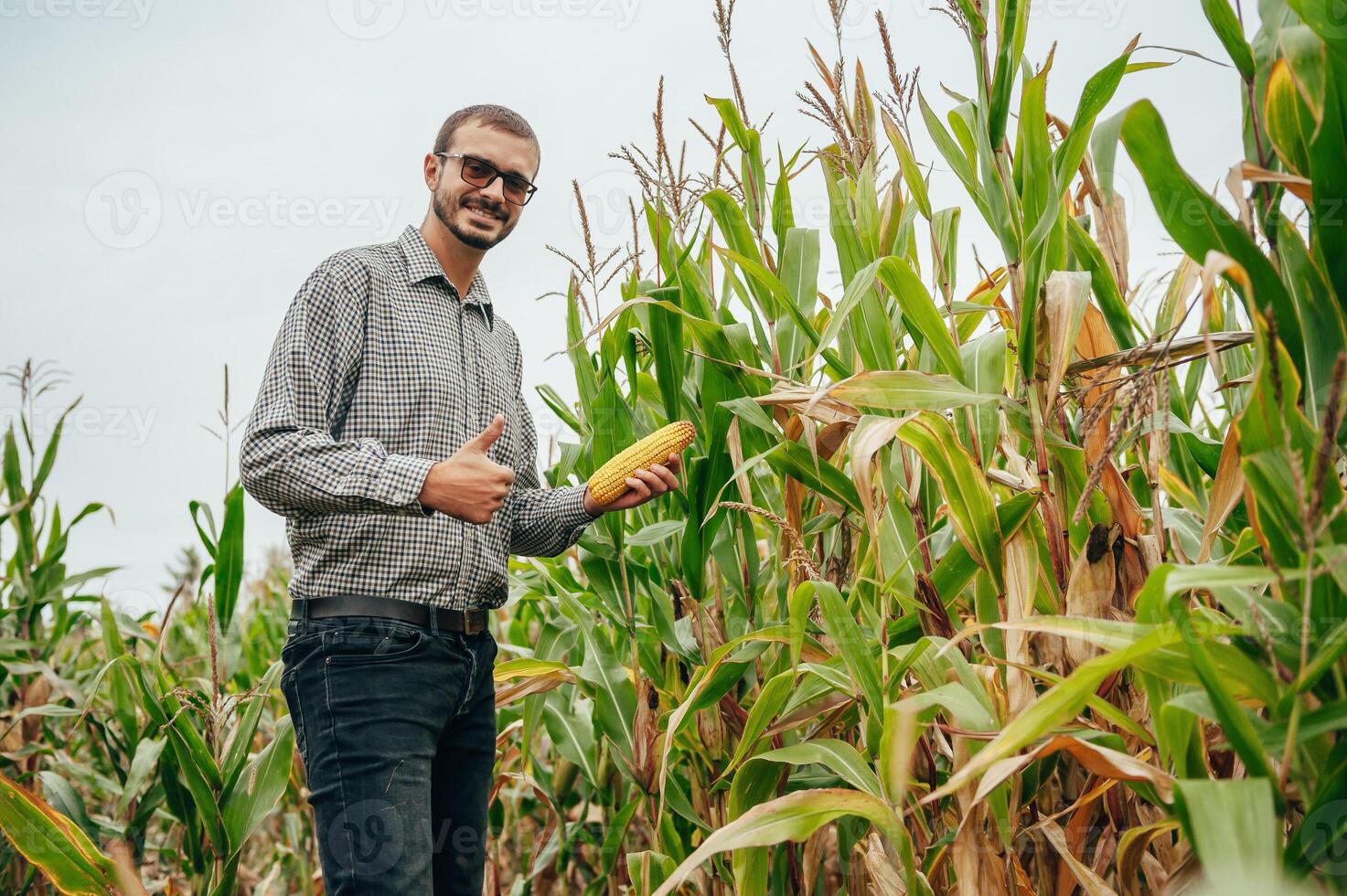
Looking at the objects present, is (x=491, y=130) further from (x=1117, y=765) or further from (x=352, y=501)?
(x=1117, y=765)

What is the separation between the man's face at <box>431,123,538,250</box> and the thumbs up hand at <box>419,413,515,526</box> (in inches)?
24.8

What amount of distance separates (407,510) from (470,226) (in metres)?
0.72

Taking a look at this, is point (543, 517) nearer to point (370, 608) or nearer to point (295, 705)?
point (370, 608)

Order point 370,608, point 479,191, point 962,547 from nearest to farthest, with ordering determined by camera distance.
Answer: point 962,547 → point 370,608 → point 479,191

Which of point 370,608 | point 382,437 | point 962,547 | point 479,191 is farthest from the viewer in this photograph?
point 479,191

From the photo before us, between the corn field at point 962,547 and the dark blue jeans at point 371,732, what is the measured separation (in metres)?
0.39

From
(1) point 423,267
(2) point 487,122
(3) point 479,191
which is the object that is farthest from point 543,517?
(2) point 487,122

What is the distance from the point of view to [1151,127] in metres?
1.15

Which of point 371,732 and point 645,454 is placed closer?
point 371,732

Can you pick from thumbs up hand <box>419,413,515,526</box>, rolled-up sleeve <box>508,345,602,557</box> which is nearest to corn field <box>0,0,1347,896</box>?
rolled-up sleeve <box>508,345,602,557</box>

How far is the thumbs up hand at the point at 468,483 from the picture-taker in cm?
158

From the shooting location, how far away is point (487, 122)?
2018 mm

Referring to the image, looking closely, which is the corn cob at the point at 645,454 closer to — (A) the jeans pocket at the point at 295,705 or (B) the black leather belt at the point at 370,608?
(B) the black leather belt at the point at 370,608

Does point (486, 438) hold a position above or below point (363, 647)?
above
